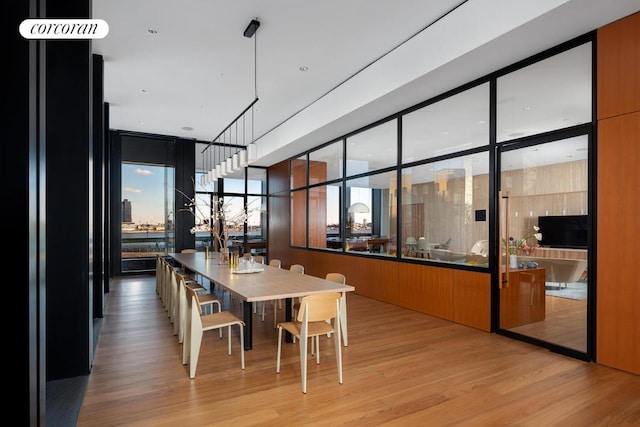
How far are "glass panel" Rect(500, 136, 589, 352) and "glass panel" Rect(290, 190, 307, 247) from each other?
5462 millimetres

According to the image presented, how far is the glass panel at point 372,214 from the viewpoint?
625 centimetres

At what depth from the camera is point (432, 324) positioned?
15.8 feet

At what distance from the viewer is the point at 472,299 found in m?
4.66

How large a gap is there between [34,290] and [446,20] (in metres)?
4.34

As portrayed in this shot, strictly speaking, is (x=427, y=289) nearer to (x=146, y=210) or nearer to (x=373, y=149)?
(x=373, y=149)

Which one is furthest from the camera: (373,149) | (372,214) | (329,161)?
(329,161)

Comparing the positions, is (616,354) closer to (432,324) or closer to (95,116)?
(432,324)

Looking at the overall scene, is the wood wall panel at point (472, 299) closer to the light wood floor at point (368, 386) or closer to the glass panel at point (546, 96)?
the light wood floor at point (368, 386)

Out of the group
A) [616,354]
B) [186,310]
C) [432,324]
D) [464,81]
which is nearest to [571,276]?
[616,354]

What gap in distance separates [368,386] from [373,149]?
4556mm

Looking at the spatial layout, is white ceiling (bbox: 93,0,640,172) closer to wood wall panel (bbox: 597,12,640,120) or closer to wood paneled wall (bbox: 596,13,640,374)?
wood wall panel (bbox: 597,12,640,120)

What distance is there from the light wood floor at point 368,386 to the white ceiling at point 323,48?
3.14 metres

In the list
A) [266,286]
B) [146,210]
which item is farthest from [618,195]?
[146,210]

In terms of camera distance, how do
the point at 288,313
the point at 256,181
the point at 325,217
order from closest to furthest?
the point at 288,313 < the point at 325,217 < the point at 256,181
